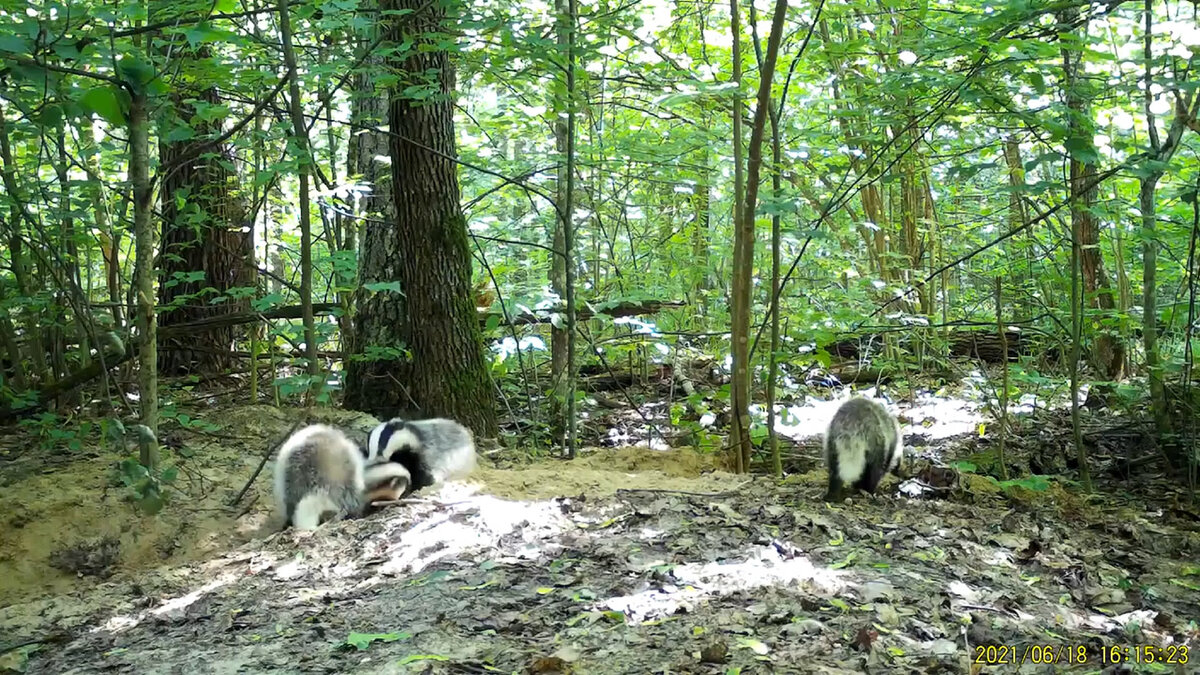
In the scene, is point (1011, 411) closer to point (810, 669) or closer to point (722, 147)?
point (722, 147)

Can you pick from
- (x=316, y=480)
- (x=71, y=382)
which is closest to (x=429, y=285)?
(x=316, y=480)

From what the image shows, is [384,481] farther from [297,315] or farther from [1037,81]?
[1037,81]

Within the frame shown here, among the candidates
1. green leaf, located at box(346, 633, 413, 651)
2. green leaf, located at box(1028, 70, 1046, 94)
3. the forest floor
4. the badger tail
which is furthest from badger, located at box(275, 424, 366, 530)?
green leaf, located at box(1028, 70, 1046, 94)

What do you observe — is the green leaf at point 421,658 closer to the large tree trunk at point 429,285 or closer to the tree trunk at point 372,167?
the large tree trunk at point 429,285

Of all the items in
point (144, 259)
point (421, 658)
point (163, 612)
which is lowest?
point (163, 612)

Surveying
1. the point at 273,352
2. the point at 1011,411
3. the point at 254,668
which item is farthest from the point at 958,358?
the point at 254,668

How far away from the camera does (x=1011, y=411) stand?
29.0ft

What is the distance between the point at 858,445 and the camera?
5.43 meters

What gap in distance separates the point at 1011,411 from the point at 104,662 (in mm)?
8422

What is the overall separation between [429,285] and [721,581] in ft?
13.4

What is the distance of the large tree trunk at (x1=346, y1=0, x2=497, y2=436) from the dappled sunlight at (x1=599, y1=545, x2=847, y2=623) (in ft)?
12.0

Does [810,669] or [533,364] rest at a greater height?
[533,364]

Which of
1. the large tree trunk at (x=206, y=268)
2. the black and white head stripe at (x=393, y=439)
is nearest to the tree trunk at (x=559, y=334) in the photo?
the black and white head stripe at (x=393, y=439)

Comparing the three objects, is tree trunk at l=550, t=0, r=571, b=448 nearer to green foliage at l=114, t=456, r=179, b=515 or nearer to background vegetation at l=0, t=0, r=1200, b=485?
background vegetation at l=0, t=0, r=1200, b=485
